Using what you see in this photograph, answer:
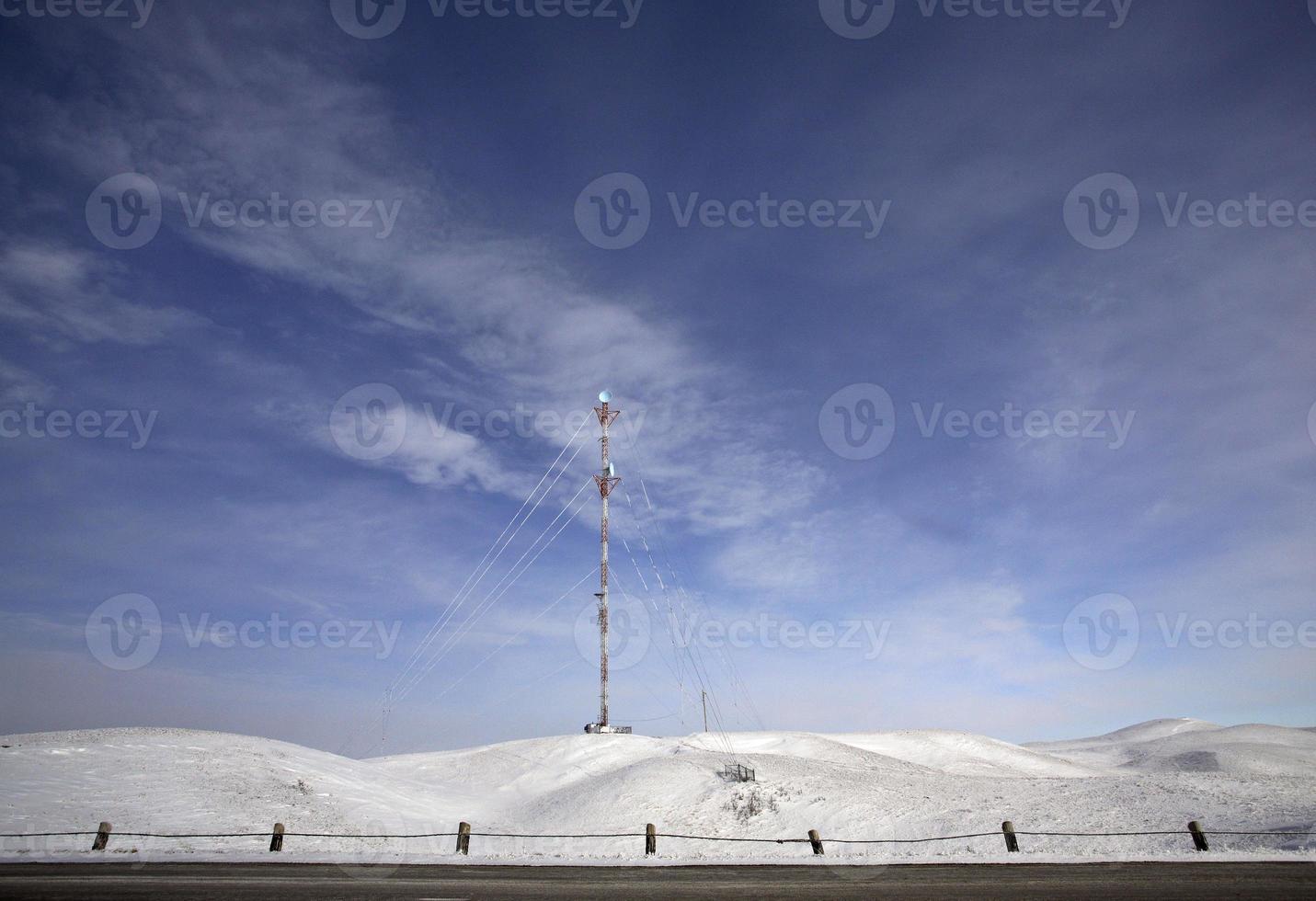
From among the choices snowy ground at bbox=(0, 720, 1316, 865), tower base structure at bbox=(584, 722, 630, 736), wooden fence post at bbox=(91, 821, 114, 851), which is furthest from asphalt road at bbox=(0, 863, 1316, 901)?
tower base structure at bbox=(584, 722, 630, 736)

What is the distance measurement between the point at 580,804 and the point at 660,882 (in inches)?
1163

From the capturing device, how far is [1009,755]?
250ft

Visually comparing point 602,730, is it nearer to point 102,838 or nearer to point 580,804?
point 580,804

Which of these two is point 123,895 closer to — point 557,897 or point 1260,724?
point 557,897

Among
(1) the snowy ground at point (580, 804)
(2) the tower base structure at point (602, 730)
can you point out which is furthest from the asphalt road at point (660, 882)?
(2) the tower base structure at point (602, 730)

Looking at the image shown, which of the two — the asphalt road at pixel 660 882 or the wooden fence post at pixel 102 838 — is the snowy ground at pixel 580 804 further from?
the asphalt road at pixel 660 882

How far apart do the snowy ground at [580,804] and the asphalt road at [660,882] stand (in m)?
2.09

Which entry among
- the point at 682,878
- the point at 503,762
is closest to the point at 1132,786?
the point at 682,878

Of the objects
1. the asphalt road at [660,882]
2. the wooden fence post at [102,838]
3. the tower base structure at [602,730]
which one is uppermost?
the tower base structure at [602,730]

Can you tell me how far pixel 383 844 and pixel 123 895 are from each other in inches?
779

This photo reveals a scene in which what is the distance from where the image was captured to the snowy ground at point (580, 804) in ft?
78.0

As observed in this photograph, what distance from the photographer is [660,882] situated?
15344 mm

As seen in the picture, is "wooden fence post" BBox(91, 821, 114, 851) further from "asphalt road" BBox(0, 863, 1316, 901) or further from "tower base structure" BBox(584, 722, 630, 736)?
"tower base structure" BBox(584, 722, 630, 736)

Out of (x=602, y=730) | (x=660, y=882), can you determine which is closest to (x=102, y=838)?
(x=660, y=882)
